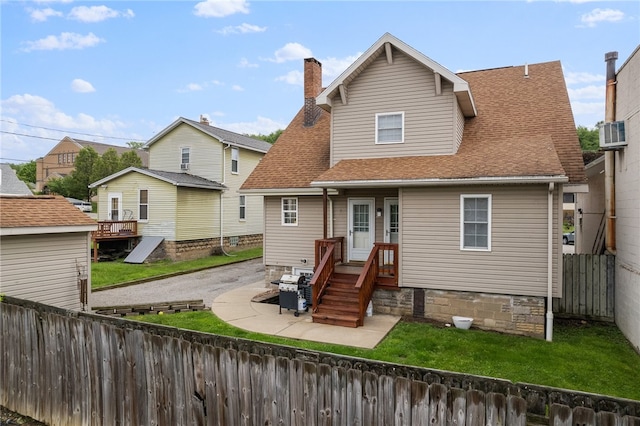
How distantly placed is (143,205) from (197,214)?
2915 mm

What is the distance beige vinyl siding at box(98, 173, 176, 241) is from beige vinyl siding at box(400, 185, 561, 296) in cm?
1452

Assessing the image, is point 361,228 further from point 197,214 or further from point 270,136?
point 270,136

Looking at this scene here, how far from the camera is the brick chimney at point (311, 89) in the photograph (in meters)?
15.9

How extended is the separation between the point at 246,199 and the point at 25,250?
1734 cm

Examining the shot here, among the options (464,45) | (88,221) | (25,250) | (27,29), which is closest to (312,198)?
(88,221)

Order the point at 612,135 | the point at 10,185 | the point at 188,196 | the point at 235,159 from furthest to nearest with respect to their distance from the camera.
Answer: the point at 235,159 → the point at 188,196 → the point at 10,185 → the point at 612,135

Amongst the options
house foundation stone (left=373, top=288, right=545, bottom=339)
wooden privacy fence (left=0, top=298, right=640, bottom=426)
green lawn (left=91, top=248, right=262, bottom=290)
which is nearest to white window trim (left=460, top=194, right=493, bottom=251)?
house foundation stone (left=373, top=288, right=545, bottom=339)

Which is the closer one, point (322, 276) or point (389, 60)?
point (322, 276)

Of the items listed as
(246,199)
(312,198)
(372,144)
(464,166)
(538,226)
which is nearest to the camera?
(538,226)

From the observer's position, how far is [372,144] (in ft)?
39.4

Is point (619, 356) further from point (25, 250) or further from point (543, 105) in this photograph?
point (25, 250)

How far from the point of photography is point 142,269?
17.8m

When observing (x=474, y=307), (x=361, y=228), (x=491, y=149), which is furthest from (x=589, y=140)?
(x=474, y=307)

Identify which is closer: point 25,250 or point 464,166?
point 25,250
